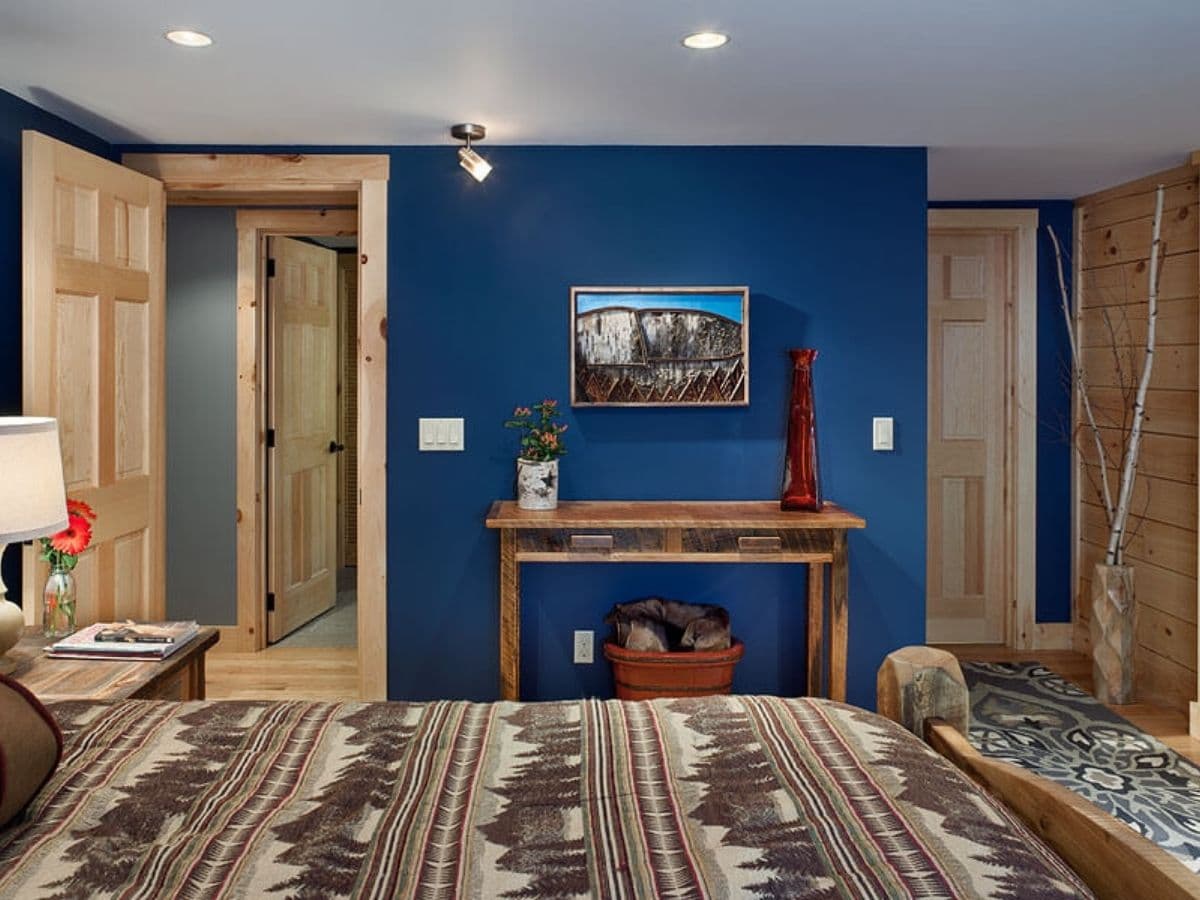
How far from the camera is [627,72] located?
3020 millimetres

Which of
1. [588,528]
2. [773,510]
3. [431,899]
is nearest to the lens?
[431,899]

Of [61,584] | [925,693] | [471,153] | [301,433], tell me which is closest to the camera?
[925,693]

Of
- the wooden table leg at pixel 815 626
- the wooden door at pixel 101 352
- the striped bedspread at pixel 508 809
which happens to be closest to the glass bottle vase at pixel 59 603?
the wooden door at pixel 101 352

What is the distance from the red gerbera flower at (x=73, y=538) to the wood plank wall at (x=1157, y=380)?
383cm

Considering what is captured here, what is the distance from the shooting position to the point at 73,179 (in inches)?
129

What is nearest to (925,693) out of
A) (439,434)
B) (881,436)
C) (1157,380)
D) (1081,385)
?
(881,436)

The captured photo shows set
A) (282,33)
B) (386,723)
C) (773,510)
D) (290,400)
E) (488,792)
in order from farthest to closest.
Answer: (290,400) < (773,510) < (282,33) < (386,723) < (488,792)

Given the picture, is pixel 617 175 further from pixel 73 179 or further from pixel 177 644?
pixel 177 644

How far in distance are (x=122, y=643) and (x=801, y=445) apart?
217 cm

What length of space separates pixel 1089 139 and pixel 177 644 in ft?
11.0

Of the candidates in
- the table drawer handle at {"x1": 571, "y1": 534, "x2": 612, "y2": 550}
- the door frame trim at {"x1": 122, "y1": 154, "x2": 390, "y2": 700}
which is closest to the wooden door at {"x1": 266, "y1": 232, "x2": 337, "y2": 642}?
the door frame trim at {"x1": 122, "y1": 154, "x2": 390, "y2": 700}

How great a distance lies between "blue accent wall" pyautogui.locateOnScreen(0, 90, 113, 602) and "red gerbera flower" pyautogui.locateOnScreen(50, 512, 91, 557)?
697 millimetres

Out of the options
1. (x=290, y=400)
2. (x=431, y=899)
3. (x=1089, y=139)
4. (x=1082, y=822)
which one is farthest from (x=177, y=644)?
(x=1089, y=139)

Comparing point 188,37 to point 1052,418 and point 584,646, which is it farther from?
point 1052,418
